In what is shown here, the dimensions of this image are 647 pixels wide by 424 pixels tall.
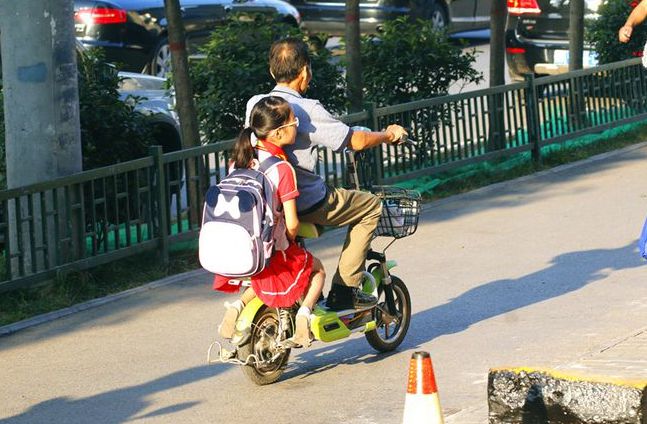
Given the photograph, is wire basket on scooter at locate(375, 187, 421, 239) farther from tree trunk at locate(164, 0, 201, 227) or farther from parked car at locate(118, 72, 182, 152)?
parked car at locate(118, 72, 182, 152)

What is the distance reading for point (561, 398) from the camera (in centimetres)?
595

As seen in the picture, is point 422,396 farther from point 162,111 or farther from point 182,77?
point 162,111

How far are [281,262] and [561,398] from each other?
195 centimetres

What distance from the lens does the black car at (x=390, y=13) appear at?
77.7 ft

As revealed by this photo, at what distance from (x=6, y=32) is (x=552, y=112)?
640 cm

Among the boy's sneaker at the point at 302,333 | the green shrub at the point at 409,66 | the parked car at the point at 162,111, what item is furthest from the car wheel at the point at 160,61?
the boy's sneaker at the point at 302,333

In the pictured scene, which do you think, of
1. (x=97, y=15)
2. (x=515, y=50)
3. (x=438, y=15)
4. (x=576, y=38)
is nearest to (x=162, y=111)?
(x=576, y=38)

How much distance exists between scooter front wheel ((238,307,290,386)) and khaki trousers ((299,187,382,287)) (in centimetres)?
52

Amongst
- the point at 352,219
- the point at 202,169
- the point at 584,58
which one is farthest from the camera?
the point at 584,58

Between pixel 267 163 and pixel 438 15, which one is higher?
pixel 438 15

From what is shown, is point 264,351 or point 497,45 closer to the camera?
point 264,351

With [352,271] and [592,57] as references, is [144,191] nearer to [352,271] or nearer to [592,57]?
[352,271]

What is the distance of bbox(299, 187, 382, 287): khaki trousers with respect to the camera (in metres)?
7.65

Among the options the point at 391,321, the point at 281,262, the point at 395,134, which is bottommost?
the point at 391,321
